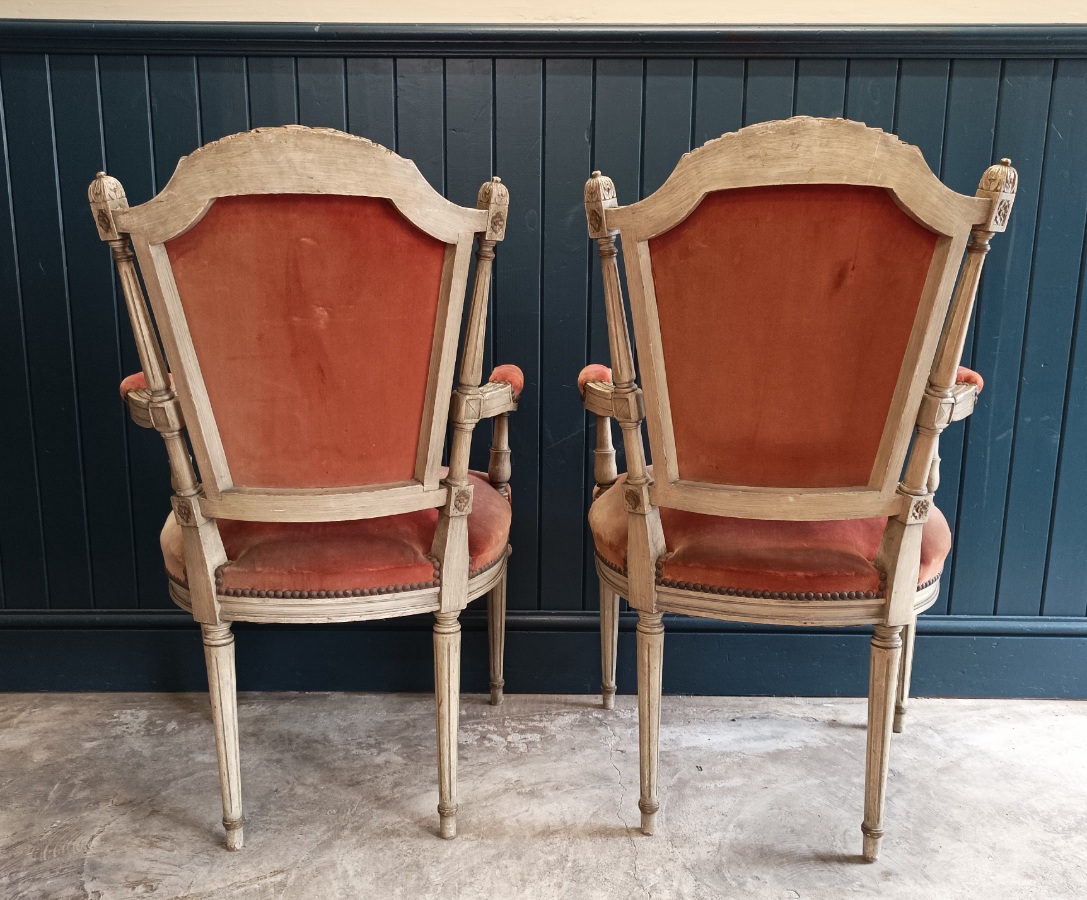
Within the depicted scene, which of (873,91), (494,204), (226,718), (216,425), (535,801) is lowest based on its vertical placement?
(535,801)

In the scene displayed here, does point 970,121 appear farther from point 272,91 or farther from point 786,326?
point 272,91

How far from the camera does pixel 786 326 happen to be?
1271 millimetres

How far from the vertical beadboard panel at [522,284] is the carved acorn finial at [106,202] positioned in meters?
0.85

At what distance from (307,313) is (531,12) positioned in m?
0.97

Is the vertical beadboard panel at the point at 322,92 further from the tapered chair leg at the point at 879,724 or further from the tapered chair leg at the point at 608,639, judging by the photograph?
the tapered chair leg at the point at 879,724

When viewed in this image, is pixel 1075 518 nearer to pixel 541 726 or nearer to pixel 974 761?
pixel 974 761

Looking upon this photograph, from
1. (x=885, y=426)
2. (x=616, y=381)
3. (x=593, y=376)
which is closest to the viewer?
(x=885, y=426)

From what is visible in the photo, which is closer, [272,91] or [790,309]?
[790,309]

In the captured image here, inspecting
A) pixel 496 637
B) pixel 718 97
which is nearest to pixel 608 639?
pixel 496 637

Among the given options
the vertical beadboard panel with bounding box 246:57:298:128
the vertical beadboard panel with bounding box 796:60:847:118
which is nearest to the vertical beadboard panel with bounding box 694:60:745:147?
the vertical beadboard panel with bounding box 796:60:847:118

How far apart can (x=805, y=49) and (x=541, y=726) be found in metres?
1.52

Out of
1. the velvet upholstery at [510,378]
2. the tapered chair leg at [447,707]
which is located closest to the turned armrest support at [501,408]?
the velvet upholstery at [510,378]

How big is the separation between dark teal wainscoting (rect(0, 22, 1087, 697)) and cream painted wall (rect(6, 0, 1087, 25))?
0.19 ft

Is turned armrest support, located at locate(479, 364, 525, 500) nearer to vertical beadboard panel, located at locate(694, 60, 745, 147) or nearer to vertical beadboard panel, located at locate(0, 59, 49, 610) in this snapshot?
vertical beadboard panel, located at locate(694, 60, 745, 147)
